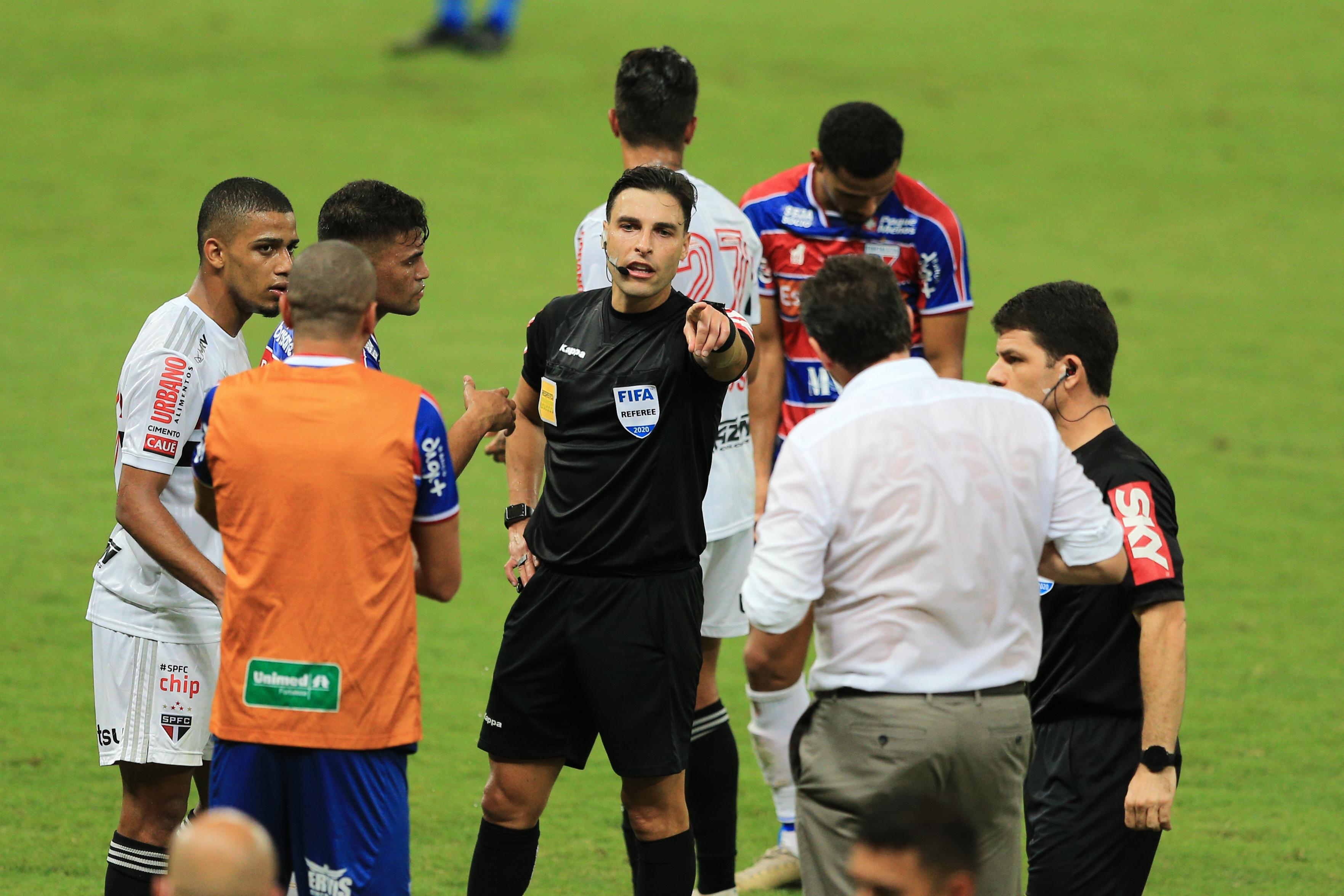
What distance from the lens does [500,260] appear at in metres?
15.3

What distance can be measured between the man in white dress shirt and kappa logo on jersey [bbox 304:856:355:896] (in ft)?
3.18

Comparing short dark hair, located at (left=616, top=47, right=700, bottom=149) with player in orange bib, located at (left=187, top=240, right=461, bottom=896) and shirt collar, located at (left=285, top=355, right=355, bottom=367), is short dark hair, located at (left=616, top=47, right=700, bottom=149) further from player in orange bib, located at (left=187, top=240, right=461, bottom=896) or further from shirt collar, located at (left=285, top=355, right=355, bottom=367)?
shirt collar, located at (left=285, top=355, right=355, bottom=367)

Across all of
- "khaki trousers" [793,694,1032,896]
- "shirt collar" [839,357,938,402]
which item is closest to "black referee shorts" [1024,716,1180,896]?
"khaki trousers" [793,694,1032,896]

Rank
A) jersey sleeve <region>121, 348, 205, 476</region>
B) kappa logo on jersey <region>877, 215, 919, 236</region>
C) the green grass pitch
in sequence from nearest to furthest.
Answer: jersey sleeve <region>121, 348, 205, 476</region> < kappa logo on jersey <region>877, 215, 919, 236</region> < the green grass pitch

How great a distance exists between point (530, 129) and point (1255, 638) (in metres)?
13.4

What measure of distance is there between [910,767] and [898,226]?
283 centimetres

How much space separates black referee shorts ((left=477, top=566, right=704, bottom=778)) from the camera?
380 cm

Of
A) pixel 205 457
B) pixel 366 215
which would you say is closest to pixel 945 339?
pixel 366 215

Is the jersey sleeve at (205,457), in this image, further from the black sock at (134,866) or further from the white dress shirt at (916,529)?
the black sock at (134,866)

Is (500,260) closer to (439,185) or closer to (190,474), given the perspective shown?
(439,185)

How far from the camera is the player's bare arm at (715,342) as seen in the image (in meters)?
3.62

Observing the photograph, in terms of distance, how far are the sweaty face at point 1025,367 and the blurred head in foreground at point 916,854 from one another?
50.9 inches

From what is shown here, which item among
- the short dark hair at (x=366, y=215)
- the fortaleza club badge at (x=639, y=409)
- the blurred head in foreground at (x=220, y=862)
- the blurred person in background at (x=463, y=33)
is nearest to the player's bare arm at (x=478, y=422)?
the fortaleza club badge at (x=639, y=409)

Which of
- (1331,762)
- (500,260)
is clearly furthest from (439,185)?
(1331,762)
